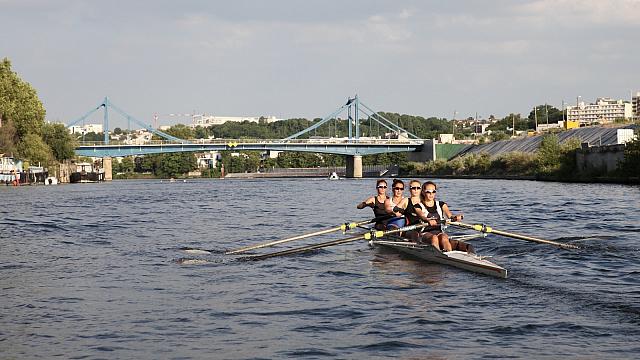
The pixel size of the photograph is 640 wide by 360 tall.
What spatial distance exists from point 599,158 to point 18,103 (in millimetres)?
56601

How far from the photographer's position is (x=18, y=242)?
77.7ft

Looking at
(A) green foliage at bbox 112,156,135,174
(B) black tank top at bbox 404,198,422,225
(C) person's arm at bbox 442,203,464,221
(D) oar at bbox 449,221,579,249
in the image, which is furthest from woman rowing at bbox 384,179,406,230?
(A) green foliage at bbox 112,156,135,174

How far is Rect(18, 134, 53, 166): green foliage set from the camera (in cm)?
8519

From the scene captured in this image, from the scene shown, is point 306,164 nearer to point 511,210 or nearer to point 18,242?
point 511,210

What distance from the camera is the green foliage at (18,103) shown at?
8256 centimetres

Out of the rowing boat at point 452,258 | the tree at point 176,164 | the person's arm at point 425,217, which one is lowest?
the rowing boat at point 452,258

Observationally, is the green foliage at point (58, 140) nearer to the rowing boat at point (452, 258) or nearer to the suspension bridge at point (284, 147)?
the suspension bridge at point (284, 147)

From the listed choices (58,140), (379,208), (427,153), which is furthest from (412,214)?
(427,153)

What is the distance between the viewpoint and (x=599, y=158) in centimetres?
6575

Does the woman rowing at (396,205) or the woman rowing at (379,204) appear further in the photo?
the woman rowing at (379,204)

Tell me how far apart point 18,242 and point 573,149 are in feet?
190

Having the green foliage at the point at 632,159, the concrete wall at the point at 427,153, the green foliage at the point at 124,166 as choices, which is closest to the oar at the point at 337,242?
the green foliage at the point at 632,159

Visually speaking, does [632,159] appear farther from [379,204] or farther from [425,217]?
[425,217]

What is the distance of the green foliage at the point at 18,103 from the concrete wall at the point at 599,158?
5362 cm
